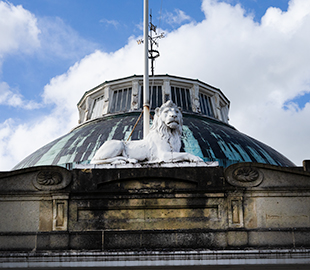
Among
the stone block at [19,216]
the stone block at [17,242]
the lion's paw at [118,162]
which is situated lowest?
the stone block at [17,242]

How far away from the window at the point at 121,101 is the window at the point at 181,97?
343 cm

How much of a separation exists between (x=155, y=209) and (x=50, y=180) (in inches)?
134

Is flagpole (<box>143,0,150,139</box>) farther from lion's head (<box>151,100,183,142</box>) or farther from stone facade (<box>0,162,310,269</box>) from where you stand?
stone facade (<box>0,162,310,269</box>)

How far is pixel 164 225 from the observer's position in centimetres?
1411

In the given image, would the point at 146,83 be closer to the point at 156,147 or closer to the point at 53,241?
the point at 156,147

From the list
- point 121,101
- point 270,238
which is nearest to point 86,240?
point 270,238

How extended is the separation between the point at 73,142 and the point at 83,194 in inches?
573

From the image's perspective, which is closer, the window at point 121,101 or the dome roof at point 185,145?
the dome roof at point 185,145

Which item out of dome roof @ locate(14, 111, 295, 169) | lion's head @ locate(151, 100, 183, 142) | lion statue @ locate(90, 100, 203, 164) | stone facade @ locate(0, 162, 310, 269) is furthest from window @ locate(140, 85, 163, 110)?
stone facade @ locate(0, 162, 310, 269)

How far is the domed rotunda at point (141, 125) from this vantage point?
26.6 meters

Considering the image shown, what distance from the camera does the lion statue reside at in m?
15.5

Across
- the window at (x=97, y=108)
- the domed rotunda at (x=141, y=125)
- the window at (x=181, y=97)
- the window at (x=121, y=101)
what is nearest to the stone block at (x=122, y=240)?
the domed rotunda at (x=141, y=125)

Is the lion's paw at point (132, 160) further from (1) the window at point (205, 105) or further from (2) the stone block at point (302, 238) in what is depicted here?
(1) the window at point (205, 105)

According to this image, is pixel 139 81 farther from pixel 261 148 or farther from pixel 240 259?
pixel 240 259
